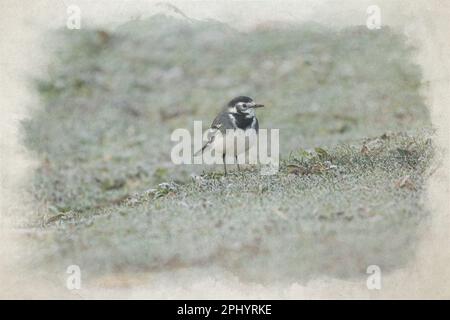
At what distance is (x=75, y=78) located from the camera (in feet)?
53.1

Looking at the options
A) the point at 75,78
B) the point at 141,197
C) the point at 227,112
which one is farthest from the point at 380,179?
the point at 75,78

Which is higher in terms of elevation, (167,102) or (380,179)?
(167,102)

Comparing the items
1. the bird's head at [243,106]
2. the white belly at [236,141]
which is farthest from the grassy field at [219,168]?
the bird's head at [243,106]

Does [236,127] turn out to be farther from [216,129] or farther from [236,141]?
[216,129]

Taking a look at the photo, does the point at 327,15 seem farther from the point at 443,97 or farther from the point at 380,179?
the point at 380,179

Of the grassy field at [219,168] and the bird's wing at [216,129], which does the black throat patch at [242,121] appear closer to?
the bird's wing at [216,129]

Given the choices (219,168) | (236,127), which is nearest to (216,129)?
(236,127)

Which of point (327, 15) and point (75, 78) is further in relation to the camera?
point (75, 78)

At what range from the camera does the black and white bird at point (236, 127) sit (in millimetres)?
10586

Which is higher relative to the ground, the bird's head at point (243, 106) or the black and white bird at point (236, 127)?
the bird's head at point (243, 106)

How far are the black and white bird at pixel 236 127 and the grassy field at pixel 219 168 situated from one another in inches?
17.4

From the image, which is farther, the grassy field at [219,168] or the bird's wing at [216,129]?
the bird's wing at [216,129]

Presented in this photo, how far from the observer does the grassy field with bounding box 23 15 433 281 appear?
8844 millimetres

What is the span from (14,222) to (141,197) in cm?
179
